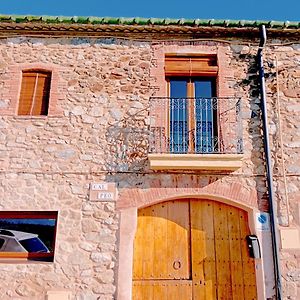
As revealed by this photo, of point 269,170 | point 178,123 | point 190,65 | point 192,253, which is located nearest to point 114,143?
point 178,123

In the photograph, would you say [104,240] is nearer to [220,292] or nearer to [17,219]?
[17,219]

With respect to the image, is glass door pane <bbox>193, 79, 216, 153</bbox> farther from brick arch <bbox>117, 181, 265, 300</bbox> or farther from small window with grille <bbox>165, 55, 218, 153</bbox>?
brick arch <bbox>117, 181, 265, 300</bbox>

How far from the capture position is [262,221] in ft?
21.6

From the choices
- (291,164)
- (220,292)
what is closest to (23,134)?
(220,292)

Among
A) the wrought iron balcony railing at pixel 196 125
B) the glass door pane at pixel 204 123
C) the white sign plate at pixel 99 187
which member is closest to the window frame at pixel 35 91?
the white sign plate at pixel 99 187

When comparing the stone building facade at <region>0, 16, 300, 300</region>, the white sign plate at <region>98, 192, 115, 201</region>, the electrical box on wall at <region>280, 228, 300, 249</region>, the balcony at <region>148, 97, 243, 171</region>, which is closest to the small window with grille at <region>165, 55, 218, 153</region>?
the balcony at <region>148, 97, 243, 171</region>

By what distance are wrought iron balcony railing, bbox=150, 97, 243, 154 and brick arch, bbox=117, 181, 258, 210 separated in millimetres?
639

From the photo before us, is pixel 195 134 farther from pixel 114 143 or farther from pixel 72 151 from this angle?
pixel 72 151

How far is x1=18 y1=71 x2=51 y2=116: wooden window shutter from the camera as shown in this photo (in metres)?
7.29

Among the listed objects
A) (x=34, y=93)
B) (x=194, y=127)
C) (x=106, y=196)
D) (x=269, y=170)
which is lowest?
(x=106, y=196)

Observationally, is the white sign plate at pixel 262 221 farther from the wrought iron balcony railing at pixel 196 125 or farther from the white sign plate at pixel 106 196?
A: the white sign plate at pixel 106 196

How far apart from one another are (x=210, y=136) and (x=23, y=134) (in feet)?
11.0

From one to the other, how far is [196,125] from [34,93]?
307 cm

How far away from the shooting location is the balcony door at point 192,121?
6992mm
